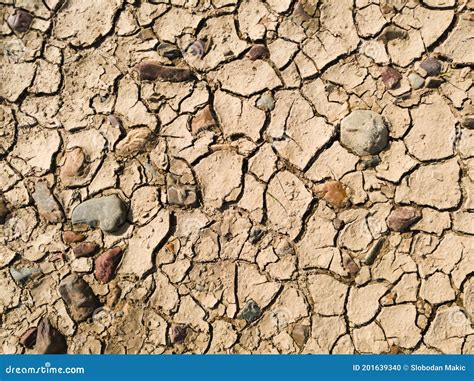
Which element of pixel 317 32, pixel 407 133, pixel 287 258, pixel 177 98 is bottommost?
pixel 287 258

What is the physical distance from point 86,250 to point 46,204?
0.97 ft

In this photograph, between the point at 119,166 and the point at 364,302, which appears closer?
the point at 364,302

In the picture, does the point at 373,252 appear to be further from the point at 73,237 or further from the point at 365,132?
the point at 73,237

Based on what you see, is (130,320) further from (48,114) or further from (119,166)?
(48,114)

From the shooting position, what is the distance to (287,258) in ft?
8.23

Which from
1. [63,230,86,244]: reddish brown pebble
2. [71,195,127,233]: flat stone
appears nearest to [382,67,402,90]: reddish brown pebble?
[71,195,127,233]: flat stone

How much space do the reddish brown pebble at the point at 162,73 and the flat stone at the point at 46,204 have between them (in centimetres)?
70

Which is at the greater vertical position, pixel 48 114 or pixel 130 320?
pixel 48 114

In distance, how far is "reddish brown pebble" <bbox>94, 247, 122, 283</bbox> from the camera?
101 inches

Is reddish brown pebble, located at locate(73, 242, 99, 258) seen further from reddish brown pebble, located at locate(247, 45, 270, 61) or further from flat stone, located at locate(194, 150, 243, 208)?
reddish brown pebble, located at locate(247, 45, 270, 61)

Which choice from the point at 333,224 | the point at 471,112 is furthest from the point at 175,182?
the point at 471,112

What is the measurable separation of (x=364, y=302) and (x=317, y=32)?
1.25 meters

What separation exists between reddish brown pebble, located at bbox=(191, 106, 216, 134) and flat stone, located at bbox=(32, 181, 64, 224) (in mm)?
732

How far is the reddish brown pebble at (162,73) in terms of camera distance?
8.66ft
